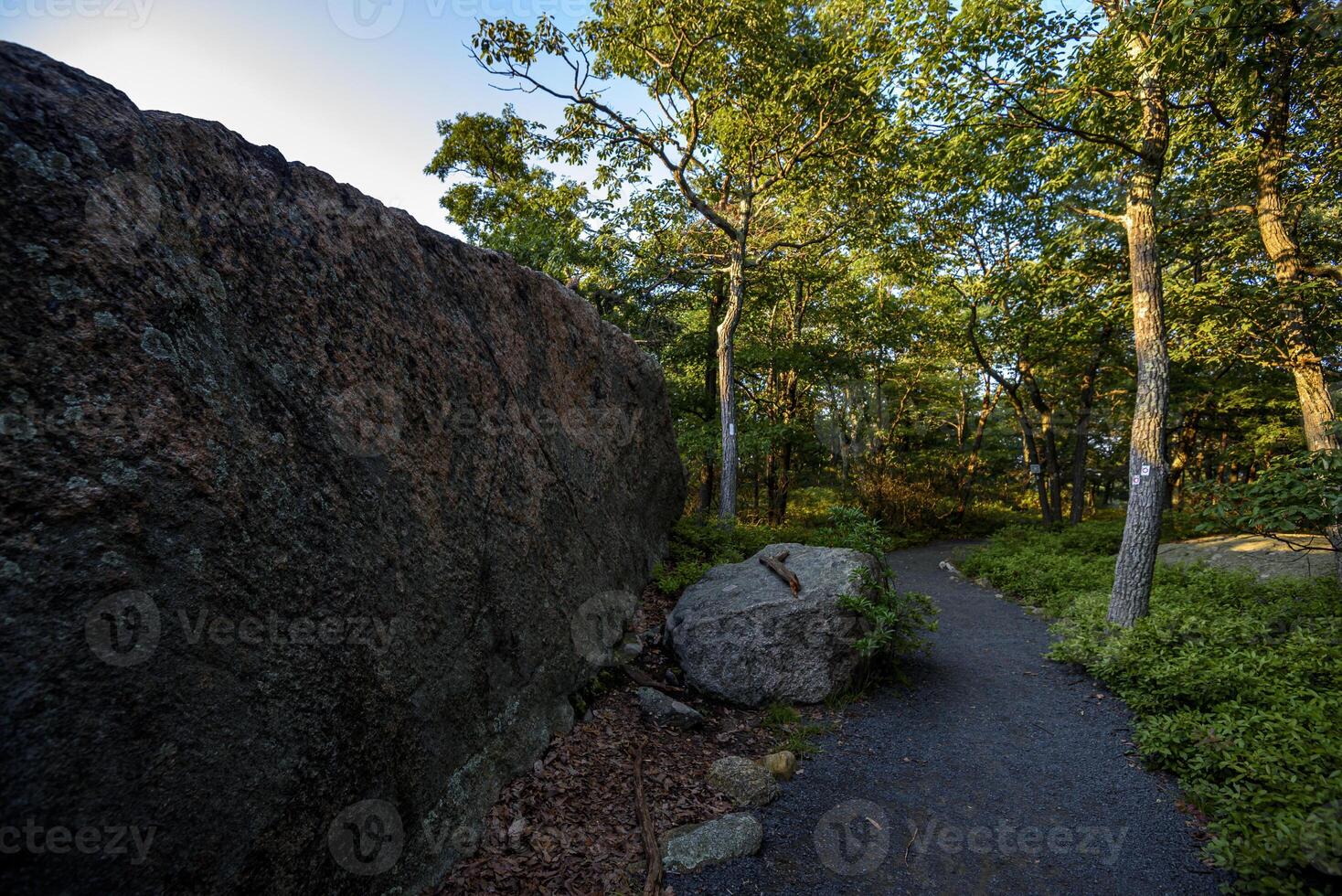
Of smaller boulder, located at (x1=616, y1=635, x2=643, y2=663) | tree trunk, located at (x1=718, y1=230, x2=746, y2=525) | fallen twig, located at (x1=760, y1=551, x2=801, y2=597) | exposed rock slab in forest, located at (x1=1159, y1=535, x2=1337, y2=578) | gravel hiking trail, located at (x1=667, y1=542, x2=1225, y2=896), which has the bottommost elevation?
gravel hiking trail, located at (x1=667, y1=542, x2=1225, y2=896)

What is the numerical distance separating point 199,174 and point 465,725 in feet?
12.2

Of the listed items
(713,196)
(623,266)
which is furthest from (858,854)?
(713,196)

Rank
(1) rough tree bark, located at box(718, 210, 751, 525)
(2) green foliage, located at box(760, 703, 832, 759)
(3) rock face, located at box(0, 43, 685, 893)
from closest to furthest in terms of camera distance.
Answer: (3) rock face, located at box(0, 43, 685, 893) → (2) green foliage, located at box(760, 703, 832, 759) → (1) rough tree bark, located at box(718, 210, 751, 525)

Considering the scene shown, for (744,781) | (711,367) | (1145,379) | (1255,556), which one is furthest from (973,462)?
(744,781)

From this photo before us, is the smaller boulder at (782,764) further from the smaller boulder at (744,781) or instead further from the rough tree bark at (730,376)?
the rough tree bark at (730,376)

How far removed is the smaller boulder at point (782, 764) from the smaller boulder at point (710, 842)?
2.50 ft

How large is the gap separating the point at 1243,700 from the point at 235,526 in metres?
7.72

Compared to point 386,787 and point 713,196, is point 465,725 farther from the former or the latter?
point 713,196

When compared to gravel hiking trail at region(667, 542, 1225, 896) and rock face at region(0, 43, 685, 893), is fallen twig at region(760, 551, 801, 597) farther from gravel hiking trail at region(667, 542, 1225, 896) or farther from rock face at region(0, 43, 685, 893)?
rock face at region(0, 43, 685, 893)

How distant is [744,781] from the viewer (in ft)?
14.8

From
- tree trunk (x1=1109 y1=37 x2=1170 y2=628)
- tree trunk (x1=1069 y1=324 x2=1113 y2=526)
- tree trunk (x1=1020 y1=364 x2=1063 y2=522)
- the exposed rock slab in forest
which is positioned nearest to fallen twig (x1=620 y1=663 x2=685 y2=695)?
tree trunk (x1=1109 y1=37 x2=1170 y2=628)

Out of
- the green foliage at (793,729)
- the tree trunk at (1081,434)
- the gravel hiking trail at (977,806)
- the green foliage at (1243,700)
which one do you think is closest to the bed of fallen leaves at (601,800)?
the green foliage at (793,729)

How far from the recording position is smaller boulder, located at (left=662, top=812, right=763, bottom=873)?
3721 mm

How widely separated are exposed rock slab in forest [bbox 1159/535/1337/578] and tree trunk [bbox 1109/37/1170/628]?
11.8 ft
